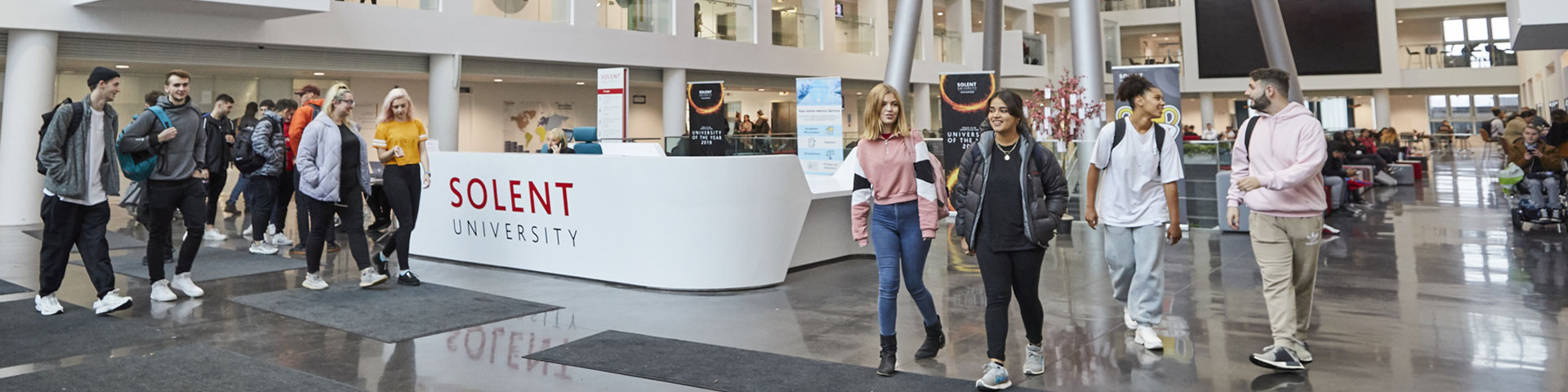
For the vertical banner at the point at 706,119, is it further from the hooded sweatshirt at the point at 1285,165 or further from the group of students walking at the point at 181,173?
the hooded sweatshirt at the point at 1285,165

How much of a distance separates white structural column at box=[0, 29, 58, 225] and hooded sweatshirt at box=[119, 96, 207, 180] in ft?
25.6

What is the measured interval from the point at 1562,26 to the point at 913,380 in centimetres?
912

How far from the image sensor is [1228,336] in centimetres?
457

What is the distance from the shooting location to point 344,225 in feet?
20.3

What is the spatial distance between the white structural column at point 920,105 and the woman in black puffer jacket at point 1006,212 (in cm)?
2172

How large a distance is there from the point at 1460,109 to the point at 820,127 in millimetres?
37097

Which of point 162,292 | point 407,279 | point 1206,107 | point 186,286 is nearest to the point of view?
point 162,292

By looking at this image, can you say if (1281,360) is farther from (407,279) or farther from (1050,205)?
(407,279)

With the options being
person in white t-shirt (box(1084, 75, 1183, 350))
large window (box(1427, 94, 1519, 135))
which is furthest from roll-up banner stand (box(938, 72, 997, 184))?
large window (box(1427, 94, 1519, 135))

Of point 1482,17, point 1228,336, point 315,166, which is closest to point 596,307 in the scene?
point 315,166

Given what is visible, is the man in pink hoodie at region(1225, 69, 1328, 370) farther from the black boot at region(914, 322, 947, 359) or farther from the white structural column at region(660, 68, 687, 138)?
the white structural column at region(660, 68, 687, 138)

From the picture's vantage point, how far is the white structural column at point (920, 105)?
2530 cm

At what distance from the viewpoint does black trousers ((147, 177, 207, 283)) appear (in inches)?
219

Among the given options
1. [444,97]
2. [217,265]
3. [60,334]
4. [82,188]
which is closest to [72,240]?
[82,188]
